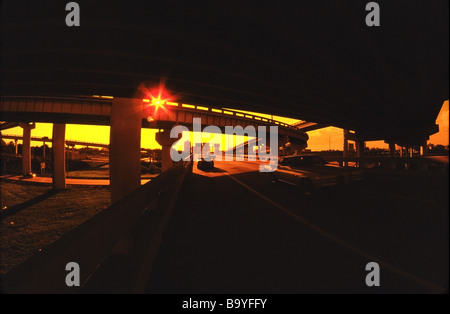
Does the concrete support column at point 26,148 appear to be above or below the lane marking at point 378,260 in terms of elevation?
above

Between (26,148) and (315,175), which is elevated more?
(26,148)

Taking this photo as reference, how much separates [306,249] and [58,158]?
29.9 metres

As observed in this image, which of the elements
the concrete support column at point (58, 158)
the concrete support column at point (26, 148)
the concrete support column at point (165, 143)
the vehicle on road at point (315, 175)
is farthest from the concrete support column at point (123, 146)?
the concrete support column at point (26, 148)

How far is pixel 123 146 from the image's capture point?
10.6m

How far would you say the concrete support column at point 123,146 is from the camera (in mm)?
10602

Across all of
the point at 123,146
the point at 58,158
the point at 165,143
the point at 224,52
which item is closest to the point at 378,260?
the point at 224,52

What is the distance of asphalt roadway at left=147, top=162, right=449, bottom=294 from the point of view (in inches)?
96.6

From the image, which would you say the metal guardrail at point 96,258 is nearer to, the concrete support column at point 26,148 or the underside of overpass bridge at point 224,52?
the underside of overpass bridge at point 224,52

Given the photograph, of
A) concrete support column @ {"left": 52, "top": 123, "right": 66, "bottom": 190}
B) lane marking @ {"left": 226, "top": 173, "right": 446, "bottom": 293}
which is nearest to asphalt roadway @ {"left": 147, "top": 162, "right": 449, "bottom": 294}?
lane marking @ {"left": 226, "top": 173, "right": 446, "bottom": 293}

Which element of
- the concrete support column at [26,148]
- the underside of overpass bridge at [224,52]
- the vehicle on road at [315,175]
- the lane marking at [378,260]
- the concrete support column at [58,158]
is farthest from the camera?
the concrete support column at [26,148]

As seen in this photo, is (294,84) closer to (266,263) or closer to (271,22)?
(271,22)

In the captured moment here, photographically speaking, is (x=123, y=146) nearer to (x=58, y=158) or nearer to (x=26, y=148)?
(x=58, y=158)

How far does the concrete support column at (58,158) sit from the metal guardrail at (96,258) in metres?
25.0

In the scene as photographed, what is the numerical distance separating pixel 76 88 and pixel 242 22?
9969 mm
